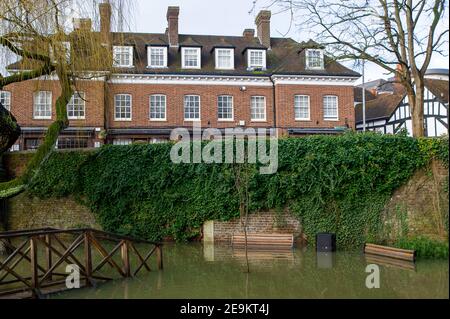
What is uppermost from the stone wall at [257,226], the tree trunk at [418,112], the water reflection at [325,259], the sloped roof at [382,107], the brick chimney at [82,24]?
the sloped roof at [382,107]

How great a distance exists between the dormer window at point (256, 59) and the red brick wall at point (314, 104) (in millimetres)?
1770

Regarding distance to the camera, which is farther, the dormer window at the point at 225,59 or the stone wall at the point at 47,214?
the dormer window at the point at 225,59

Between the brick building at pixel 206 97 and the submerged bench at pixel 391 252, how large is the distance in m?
13.3

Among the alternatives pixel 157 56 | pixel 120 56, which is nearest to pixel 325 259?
pixel 120 56

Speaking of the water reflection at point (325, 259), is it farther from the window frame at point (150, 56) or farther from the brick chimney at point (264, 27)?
the brick chimney at point (264, 27)

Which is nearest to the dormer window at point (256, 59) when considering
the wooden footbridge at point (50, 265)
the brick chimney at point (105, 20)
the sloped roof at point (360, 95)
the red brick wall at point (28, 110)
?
the red brick wall at point (28, 110)

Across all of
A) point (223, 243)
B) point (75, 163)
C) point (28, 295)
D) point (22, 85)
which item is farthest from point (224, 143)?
point (22, 85)

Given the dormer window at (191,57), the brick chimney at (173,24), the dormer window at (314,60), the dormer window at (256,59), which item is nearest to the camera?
the dormer window at (314,60)

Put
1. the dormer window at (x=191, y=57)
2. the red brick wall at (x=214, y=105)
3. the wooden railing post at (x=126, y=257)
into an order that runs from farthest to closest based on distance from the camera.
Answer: the dormer window at (x=191, y=57)
the red brick wall at (x=214, y=105)
the wooden railing post at (x=126, y=257)

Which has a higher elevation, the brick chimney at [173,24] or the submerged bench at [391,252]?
the brick chimney at [173,24]

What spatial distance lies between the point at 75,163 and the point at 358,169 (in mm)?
9333

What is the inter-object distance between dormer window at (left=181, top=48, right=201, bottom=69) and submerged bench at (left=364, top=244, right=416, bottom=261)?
54.1 feet

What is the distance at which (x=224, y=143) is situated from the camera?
14.5 m

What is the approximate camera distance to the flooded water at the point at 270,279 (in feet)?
25.6
